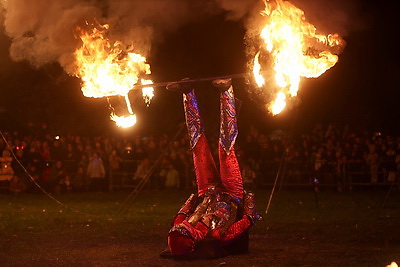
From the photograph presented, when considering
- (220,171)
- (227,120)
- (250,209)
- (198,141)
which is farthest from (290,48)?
Result: (250,209)

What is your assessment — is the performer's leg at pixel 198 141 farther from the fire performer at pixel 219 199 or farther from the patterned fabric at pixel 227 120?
the patterned fabric at pixel 227 120

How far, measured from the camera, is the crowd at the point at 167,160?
1761cm

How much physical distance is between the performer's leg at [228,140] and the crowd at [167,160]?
8.63 meters

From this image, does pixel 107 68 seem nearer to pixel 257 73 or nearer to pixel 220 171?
pixel 257 73

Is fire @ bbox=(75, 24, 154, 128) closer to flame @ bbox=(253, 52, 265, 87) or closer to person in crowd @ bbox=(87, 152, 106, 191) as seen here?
flame @ bbox=(253, 52, 265, 87)

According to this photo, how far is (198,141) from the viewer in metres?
8.04

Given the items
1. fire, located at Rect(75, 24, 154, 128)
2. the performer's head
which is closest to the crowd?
fire, located at Rect(75, 24, 154, 128)

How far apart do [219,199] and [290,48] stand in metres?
2.12

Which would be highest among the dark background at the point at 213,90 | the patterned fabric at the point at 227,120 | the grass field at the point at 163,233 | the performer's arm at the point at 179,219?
the dark background at the point at 213,90

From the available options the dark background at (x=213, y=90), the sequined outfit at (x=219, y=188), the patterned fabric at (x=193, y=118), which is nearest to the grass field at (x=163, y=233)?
the sequined outfit at (x=219, y=188)

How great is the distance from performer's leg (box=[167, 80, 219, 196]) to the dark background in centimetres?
1040

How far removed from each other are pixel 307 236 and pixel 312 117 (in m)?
12.1

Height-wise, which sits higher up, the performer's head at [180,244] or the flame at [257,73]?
the flame at [257,73]

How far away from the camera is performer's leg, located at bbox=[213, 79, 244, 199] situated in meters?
7.89
